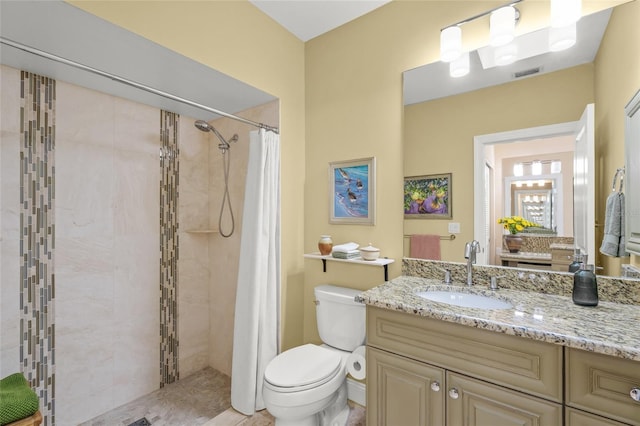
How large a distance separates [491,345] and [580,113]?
1161 mm

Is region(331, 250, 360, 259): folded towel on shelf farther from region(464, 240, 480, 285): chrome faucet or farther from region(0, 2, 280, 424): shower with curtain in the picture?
region(464, 240, 480, 285): chrome faucet

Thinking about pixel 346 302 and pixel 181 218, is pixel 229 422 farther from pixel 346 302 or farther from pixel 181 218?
pixel 181 218

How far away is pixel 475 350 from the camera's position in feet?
3.61

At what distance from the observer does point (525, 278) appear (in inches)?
58.4

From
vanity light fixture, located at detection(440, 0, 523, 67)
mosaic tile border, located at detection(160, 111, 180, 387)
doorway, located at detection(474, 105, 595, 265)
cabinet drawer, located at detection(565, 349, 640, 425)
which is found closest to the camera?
cabinet drawer, located at detection(565, 349, 640, 425)

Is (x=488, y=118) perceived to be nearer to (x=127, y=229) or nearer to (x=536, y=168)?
(x=536, y=168)

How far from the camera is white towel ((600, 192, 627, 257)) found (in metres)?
1.26

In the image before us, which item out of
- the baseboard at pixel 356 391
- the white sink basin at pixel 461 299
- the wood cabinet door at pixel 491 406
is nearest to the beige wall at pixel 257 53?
the baseboard at pixel 356 391

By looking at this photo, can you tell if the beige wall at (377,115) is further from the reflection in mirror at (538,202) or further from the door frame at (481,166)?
the reflection in mirror at (538,202)

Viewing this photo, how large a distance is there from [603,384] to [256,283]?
1.63m

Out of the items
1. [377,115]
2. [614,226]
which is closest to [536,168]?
[614,226]

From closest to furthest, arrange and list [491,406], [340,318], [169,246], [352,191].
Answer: [491,406] → [340,318] → [352,191] → [169,246]

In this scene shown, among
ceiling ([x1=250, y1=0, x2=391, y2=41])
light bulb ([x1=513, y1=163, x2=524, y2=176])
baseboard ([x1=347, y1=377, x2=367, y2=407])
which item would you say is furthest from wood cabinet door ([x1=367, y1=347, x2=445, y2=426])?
ceiling ([x1=250, y1=0, x2=391, y2=41])

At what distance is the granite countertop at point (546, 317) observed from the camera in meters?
0.89
